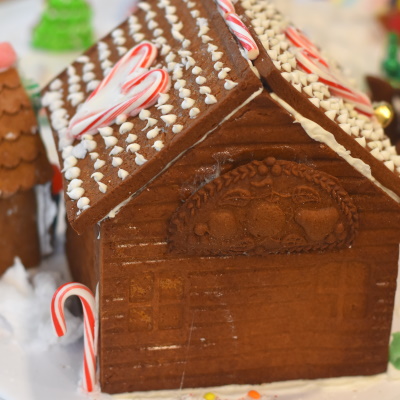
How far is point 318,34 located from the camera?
3.40m

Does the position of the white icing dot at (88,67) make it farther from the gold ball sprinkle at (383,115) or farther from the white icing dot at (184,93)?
the gold ball sprinkle at (383,115)

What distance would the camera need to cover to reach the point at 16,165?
1.52 meters

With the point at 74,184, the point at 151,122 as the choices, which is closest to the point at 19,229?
the point at 74,184

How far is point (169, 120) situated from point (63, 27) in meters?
2.02

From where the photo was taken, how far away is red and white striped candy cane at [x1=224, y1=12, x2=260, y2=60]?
→ 3.81 feet

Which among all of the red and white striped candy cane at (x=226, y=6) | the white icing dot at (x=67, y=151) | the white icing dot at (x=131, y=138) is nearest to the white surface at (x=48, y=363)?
the white icing dot at (x=67, y=151)

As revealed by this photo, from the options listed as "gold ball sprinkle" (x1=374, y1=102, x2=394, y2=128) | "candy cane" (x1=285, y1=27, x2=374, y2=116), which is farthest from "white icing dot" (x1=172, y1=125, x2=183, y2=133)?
"gold ball sprinkle" (x1=374, y1=102, x2=394, y2=128)

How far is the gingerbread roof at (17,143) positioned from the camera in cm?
151

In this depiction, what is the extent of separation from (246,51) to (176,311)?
446 mm

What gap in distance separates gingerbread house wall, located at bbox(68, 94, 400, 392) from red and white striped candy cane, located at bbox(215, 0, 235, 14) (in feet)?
0.84

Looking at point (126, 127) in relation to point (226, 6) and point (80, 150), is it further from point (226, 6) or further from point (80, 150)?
point (226, 6)

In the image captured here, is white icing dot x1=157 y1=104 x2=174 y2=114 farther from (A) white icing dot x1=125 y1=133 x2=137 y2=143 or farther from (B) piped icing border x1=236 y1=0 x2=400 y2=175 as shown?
(B) piped icing border x1=236 y1=0 x2=400 y2=175

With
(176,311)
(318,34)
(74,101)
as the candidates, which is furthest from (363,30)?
(176,311)

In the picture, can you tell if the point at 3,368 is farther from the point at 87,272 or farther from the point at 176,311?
the point at 176,311
